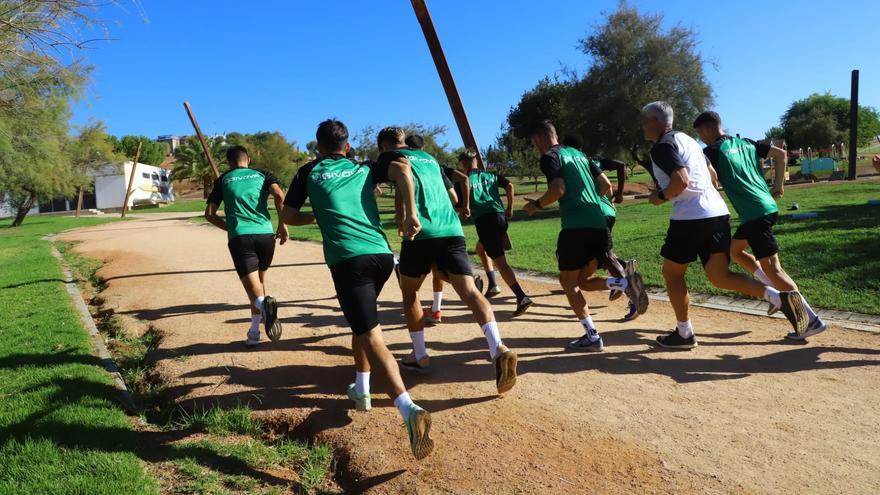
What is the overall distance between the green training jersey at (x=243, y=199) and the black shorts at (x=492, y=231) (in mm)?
2434

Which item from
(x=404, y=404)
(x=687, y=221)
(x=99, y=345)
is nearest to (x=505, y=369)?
(x=404, y=404)

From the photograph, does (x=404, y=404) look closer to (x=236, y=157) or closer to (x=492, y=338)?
(x=492, y=338)

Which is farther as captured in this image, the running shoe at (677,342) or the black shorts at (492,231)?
the black shorts at (492,231)

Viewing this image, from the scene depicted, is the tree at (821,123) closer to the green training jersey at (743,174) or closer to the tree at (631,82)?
the tree at (631,82)

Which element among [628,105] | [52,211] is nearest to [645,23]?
[628,105]

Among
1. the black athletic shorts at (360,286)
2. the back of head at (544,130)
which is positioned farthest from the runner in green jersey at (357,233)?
the back of head at (544,130)

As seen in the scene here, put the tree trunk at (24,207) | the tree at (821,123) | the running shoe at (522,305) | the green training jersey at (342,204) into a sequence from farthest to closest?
the tree at (821,123) < the tree trunk at (24,207) < the running shoe at (522,305) < the green training jersey at (342,204)

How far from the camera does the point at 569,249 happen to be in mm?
5195

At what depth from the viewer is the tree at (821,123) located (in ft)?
197

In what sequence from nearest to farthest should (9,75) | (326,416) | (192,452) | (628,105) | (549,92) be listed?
1. (192,452)
2. (326,416)
3. (9,75)
4. (628,105)
5. (549,92)

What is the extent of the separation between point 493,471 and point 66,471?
7.52ft

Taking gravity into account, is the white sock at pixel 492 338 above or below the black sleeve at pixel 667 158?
below

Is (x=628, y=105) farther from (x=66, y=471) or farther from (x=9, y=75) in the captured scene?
(x=66, y=471)

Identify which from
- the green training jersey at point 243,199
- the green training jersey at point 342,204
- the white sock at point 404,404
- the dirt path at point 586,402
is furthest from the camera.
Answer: the green training jersey at point 243,199
